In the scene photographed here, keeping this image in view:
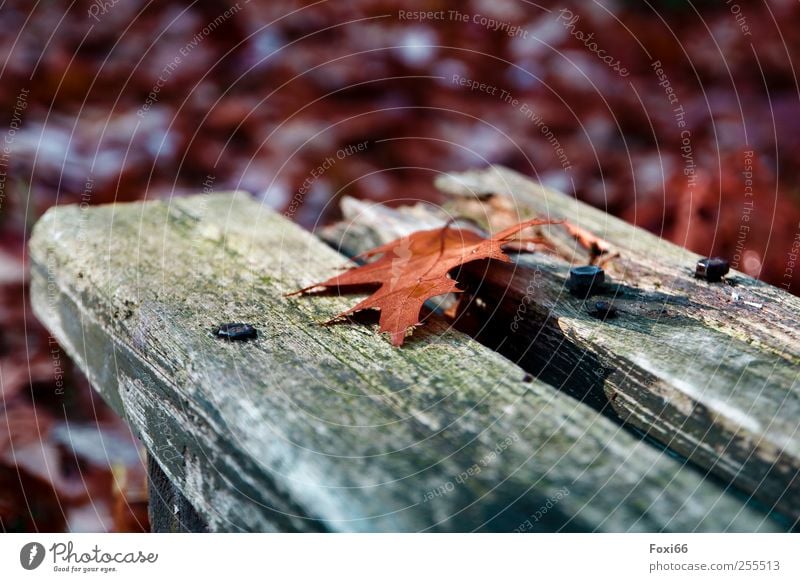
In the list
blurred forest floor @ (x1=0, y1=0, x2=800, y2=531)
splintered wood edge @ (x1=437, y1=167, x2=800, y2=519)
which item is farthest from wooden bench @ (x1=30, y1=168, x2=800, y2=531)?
blurred forest floor @ (x1=0, y1=0, x2=800, y2=531)

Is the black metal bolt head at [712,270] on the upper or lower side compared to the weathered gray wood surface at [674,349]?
upper

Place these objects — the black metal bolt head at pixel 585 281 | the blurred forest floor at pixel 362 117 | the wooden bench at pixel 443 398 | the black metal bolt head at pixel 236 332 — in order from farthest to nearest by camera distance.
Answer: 1. the blurred forest floor at pixel 362 117
2. the black metal bolt head at pixel 585 281
3. the black metal bolt head at pixel 236 332
4. the wooden bench at pixel 443 398

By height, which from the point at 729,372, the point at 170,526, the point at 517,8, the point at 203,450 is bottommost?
the point at 170,526

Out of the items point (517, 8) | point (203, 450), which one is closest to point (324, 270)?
point (203, 450)

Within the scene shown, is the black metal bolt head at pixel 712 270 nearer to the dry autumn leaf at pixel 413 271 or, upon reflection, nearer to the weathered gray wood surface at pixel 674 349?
the weathered gray wood surface at pixel 674 349

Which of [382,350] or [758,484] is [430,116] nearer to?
[382,350]

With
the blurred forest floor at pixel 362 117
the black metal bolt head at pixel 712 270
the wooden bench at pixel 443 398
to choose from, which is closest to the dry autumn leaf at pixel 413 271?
the wooden bench at pixel 443 398

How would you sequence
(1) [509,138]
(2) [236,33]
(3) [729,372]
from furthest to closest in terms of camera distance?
(1) [509,138] → (2) [236,33] → (3) [729,372]
